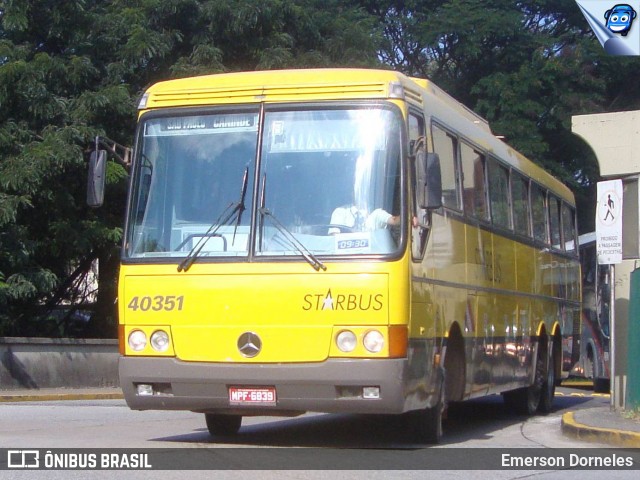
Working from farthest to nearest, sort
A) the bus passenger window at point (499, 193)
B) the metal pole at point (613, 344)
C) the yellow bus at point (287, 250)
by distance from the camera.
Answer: the metal pole at point (613, 344), the bus passenger window at point (499, 193), the yellow bus at point (287, 250)

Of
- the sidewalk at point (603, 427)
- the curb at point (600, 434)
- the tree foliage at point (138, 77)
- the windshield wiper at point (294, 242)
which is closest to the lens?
the windshield wiper at point (294, 242)

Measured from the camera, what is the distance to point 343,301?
32.7 feet

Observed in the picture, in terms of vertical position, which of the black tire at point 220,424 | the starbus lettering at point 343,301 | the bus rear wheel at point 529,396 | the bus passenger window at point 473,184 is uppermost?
the bus passenger window at point 473,184

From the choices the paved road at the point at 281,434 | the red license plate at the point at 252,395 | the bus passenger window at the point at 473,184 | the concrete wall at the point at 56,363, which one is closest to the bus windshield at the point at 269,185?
the red license plate at the point at 252,395

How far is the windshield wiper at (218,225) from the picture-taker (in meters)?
10.4

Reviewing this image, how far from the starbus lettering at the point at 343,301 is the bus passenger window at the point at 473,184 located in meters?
3.04

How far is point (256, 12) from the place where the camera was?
24.2 metres

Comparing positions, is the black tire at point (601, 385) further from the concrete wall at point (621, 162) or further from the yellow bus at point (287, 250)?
the yellow bus at point (287, 250)

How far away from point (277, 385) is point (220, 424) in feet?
6.99

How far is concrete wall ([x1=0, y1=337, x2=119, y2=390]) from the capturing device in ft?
72.2

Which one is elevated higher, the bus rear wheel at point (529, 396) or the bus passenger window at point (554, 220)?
the bus passenger window at point (554, 220)

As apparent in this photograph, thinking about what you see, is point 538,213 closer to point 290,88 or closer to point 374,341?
point 290,88

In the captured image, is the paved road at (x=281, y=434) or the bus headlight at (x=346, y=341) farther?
A: the bus headlight at (x=346, y=341)

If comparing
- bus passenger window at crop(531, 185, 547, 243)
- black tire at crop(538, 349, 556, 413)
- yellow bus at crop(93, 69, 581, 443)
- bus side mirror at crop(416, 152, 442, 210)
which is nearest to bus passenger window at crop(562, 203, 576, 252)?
bus passenger window at crop(531, 185, 547, 243)
